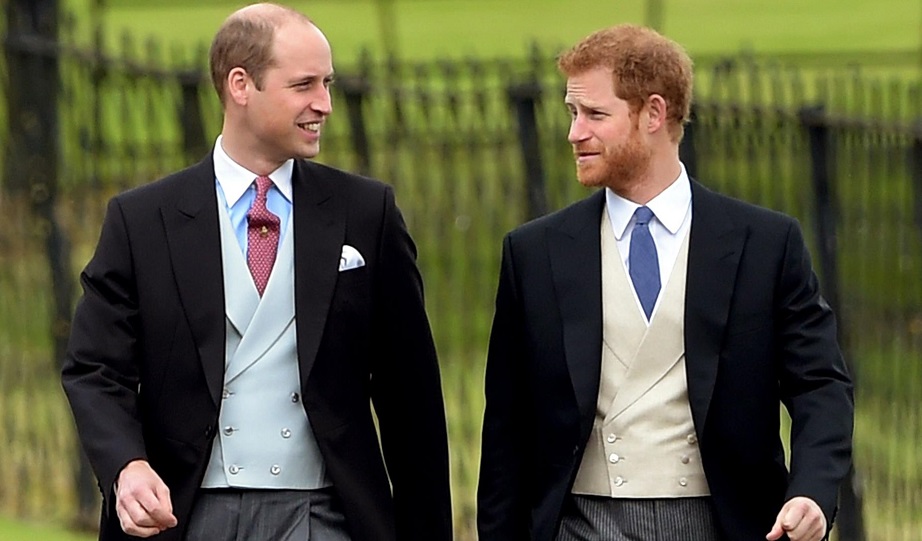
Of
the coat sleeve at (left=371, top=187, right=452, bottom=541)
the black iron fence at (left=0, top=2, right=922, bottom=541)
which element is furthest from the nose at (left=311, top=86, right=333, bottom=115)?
the black iron fence at (left=0, top=2, right=922, bottom=541)

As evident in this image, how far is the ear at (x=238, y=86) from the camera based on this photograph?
17.2ft

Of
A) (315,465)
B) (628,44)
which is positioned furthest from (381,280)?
(628,44)

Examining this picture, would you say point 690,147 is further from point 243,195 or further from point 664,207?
point 243,195

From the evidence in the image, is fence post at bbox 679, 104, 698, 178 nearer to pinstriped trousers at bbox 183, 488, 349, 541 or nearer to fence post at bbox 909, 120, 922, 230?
fence post at bbox 909, 120, 922, 230

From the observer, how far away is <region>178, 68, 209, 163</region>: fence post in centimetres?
911

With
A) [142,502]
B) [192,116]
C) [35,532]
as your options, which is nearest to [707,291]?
[142,502]

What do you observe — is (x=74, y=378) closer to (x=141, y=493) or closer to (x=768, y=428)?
(x=141, y=493)

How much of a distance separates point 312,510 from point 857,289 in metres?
3.15

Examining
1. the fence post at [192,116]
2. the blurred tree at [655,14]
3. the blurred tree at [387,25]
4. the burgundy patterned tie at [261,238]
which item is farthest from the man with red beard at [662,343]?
the blurred tree at [655,14]

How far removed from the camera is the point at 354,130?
28.3 ft

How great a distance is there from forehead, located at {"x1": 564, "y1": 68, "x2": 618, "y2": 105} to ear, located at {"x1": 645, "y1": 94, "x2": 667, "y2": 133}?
0.08m

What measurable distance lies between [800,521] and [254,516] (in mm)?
1201

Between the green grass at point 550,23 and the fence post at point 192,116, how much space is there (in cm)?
1008

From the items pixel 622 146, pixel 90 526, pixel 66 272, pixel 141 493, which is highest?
pixel 622 146
